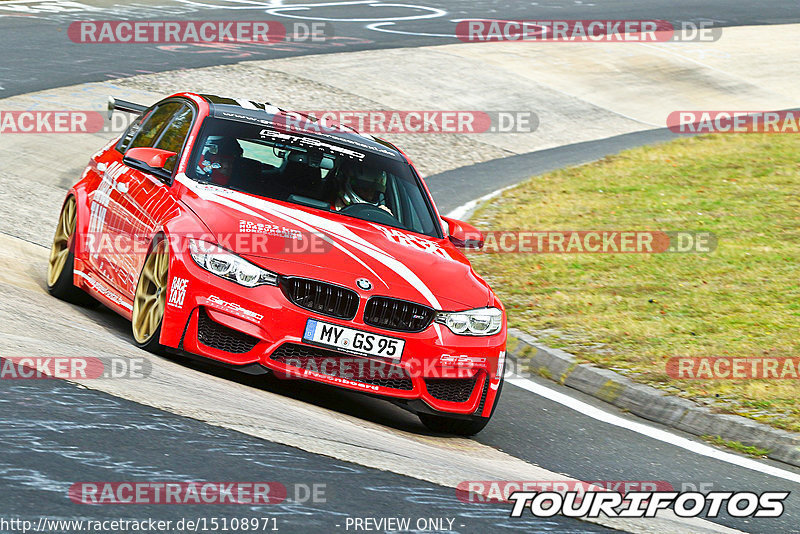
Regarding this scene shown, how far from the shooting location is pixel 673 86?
24.2 meters

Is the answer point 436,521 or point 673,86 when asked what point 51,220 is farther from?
point 673,86

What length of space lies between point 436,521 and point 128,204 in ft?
12.9

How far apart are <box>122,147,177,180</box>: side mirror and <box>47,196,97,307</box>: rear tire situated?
1020 mm

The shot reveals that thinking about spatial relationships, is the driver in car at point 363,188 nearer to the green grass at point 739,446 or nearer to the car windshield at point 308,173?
the car windshield at point 308,173

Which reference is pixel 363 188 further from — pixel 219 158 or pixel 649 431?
pixel 649 431

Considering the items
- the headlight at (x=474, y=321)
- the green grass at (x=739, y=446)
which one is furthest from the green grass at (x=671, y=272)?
the headlight at (x=474, y=321)

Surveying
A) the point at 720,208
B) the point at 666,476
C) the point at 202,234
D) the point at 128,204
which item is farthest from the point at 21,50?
the point at 666,476

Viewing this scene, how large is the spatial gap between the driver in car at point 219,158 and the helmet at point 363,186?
75 cm

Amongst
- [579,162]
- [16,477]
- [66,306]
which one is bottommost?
[579,162]

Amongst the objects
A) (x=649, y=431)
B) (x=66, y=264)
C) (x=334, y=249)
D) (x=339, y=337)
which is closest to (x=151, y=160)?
(x=66, y=264)

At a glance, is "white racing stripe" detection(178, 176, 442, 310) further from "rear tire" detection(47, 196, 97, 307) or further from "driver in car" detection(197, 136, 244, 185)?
"rear tire" detection(47, 196, 97, 307)

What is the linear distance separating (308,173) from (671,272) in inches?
207

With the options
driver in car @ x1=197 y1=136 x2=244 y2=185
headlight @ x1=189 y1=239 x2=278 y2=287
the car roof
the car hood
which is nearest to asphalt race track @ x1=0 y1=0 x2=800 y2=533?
headlight @ x1=189 y1=239 x2=278 y2=287

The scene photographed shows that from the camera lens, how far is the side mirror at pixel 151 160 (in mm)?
7504
